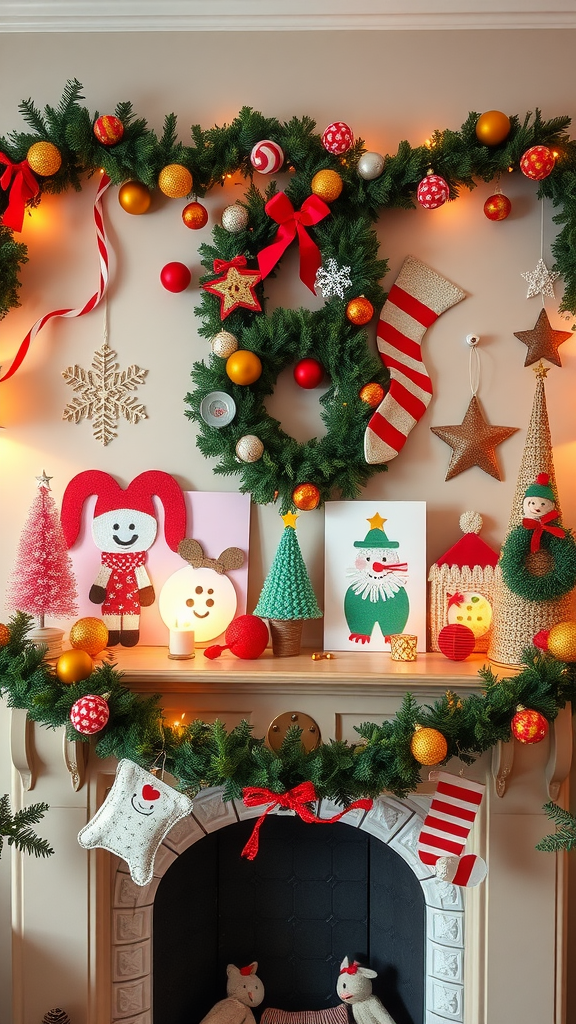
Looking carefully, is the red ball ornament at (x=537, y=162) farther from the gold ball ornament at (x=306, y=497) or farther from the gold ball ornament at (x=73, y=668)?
the gold ball ornament at (x=73, y=668)

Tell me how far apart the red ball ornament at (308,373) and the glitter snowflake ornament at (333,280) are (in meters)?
0.18

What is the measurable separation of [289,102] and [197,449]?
3.20 feet

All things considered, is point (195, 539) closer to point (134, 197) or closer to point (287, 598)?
point (287, 598)

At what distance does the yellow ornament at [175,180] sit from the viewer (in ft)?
6.04

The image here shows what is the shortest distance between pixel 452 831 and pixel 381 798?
0.23m

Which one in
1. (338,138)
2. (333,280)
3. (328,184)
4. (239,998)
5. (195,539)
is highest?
(338,138)

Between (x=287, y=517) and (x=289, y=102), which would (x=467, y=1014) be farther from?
(x=289, y=102)

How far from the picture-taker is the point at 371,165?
5.98 feet

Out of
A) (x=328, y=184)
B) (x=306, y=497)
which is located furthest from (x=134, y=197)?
(x=306, y=497)

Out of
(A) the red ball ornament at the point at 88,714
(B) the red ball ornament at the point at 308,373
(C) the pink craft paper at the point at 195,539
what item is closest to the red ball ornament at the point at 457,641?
(C) the pink craft paper at the point at 195,539

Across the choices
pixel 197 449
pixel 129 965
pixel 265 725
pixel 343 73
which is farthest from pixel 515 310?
pixel 129 965

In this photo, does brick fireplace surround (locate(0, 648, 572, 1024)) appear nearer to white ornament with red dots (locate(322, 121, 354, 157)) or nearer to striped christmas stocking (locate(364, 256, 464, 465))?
striped christmas stocking (locate(364, 256, 464, 465))

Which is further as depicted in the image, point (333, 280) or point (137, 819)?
point (333, 280)

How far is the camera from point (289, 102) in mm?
1943
